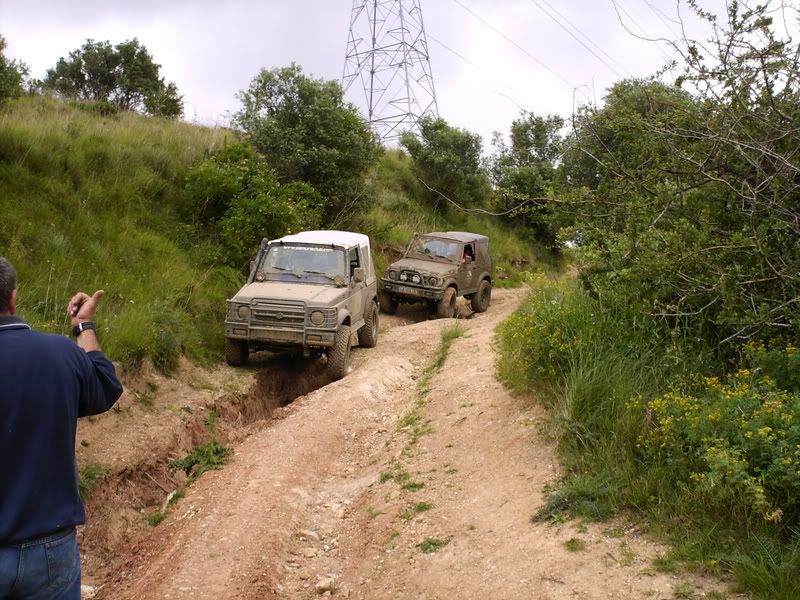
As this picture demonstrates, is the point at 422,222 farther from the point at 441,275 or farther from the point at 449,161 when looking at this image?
the point at 441,275

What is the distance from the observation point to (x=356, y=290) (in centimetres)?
1085

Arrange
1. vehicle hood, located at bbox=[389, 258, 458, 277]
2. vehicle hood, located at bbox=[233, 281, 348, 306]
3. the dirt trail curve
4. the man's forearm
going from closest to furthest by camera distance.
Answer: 1. the man's forearm
2. the dirt trail curve
3. vehicle hood, located at bbox=[233, 281, 348, 306]
4. vehicle hood, located at bbox=[389, 258, 458, 277]

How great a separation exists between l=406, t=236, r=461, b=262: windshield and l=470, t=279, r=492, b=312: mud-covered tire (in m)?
1.33

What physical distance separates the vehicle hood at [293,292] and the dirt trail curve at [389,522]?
1851 mm

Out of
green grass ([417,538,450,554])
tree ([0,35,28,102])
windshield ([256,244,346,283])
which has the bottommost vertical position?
green grass ([417,538,450,554])

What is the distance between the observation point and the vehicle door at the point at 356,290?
10.6 meters

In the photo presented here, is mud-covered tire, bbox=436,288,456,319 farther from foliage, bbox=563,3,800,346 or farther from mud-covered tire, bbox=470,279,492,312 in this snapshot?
foliage, bbox=563,3,800,346

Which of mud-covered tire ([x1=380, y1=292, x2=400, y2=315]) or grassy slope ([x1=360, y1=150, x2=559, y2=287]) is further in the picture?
grassy slope ([x1=360, y1=150, x2=559, y2=287])

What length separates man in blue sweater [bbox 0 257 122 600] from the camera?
254 cm

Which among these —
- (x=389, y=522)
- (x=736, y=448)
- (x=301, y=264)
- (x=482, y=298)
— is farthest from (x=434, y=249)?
(x=736, y=448)

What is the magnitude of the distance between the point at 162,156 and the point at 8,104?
2.80m

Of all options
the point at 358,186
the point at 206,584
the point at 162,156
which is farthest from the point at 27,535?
the point at 358,186

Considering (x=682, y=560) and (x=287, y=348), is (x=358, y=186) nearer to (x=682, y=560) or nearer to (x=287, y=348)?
(x=287, y=348)

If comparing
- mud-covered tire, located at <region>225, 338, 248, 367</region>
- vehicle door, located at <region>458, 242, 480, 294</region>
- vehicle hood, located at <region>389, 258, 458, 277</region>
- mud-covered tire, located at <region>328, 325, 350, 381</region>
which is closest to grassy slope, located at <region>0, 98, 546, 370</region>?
mud-covered tire, located at <region>225, 338, 248, 367</region>
